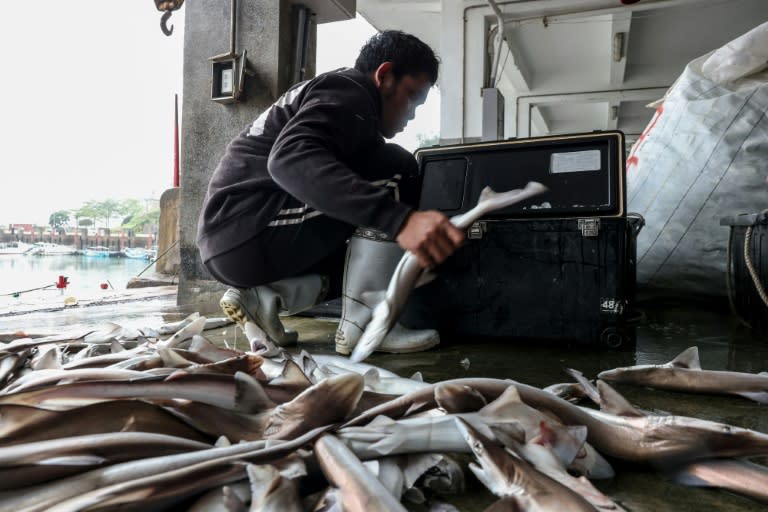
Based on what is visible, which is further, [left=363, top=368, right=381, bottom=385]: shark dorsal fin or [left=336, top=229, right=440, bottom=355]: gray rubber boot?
[left=336, top=229, right=440, bottom=355]: gray rubber boot

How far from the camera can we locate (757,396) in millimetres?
1343

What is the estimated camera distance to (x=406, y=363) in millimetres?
1879

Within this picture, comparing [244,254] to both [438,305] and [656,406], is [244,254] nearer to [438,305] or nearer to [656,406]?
[438,305]

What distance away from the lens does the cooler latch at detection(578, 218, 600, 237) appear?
2002 millimetres

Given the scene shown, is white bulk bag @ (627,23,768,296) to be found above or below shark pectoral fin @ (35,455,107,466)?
above

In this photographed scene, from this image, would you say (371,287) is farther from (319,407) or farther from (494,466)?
(494,466)

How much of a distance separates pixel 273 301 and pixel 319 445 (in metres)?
1.35

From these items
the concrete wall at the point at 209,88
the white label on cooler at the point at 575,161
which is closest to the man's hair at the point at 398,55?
the white label on cooler at the point at 575,161

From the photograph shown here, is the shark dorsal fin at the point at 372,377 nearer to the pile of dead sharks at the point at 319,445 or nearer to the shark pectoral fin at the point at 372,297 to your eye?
the pile of dead sharks at the point at 319,445

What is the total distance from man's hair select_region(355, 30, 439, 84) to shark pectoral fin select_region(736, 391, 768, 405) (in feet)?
4.89

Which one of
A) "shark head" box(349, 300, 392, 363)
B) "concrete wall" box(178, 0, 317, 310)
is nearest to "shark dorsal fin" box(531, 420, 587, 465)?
"shark head" box(349, 300, 392, 363)

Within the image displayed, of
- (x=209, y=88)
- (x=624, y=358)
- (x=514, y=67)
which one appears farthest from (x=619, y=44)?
(x=624, y=358)

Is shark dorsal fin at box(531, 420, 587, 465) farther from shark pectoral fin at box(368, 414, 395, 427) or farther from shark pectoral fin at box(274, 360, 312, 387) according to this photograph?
shark pectoral fin at box(274, 360, 312, 387)

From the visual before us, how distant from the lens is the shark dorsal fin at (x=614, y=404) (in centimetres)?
107
